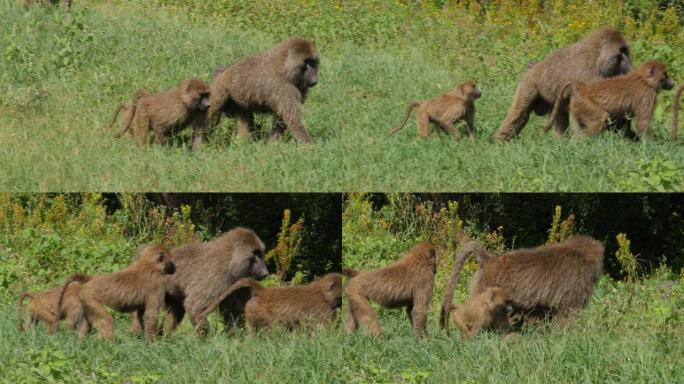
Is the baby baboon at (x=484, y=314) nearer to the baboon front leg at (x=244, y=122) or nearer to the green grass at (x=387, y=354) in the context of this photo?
the green grass at (x=387, y=354)

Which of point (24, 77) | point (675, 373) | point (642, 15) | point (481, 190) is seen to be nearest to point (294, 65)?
point (481, 190)

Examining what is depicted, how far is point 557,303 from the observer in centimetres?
1061

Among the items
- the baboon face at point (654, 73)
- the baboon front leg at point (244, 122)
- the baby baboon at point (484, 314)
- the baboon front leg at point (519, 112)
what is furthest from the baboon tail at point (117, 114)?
the baboon face at point (654, 73)

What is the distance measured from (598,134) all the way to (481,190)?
3.69 feet

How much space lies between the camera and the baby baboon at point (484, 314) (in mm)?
10430

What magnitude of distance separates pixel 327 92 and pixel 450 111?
1977 millimetres

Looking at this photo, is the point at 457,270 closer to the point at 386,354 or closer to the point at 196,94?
the point at 386,354

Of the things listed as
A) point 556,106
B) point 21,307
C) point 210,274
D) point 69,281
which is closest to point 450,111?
point 556,106

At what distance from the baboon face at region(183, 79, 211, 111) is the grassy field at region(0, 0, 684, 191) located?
0.37 metres

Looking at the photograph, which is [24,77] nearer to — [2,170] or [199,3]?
[2,170]

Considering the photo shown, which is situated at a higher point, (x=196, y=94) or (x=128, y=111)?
(x=196, y=94)

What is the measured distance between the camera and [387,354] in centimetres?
1038

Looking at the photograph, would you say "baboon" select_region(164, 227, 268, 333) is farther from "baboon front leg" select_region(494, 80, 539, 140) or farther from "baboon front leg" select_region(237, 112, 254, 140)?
"baboon front leg" select_region(494, 80, 539, 140)

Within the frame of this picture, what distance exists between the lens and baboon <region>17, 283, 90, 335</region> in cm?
1044
